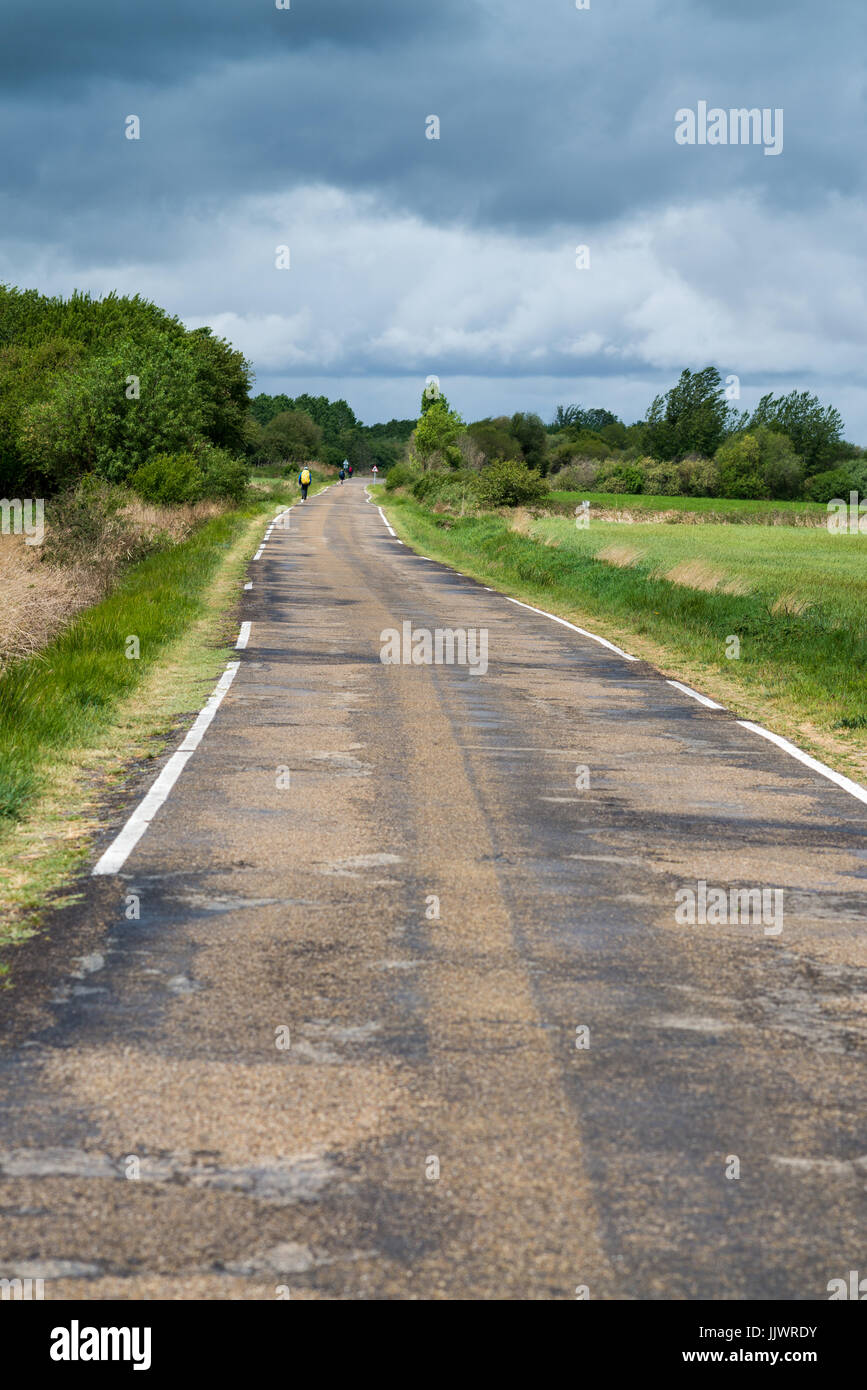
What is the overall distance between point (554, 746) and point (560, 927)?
5388mm

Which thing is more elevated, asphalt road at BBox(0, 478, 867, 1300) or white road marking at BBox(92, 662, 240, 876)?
white road marking at BBox(92, 662, 240, 876)

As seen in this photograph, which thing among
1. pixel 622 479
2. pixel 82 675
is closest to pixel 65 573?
pixel 82 675

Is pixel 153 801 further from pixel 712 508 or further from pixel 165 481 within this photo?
pixel 712 508

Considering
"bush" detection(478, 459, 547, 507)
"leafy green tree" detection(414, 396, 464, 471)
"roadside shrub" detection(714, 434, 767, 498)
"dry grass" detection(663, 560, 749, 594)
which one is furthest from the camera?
"roadside shrub" detection(714, 434, 767, 498)

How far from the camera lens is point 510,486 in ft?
189

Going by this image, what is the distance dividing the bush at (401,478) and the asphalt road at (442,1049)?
7580 cm

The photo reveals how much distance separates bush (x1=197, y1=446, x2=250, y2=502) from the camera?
159ft

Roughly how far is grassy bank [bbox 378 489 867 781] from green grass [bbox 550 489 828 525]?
34380mm

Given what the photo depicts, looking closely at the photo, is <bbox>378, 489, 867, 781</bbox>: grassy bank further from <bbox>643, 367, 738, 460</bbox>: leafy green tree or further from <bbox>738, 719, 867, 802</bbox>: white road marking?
<bbox>643, 367, 738, 460</bbox>: leafy green tree

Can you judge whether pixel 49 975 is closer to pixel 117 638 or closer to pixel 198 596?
pixel 117 638

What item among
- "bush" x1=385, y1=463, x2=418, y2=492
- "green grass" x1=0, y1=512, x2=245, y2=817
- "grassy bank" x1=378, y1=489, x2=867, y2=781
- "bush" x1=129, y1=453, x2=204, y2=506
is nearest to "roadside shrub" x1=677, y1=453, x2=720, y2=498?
"bush" x1=385, y1=463, x2=418, y2=492

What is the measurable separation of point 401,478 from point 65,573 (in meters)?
67.0

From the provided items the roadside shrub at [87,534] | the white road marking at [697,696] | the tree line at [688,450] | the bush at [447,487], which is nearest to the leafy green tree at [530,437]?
the tree line at [688,450]

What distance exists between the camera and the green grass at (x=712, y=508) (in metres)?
83.0
